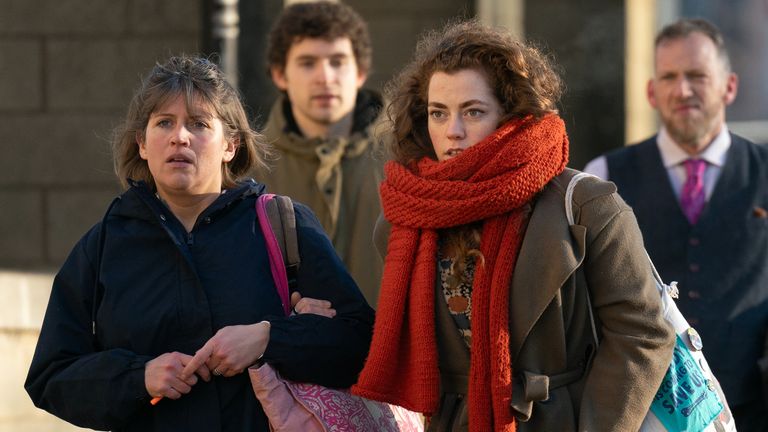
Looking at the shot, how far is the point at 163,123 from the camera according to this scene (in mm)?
3961

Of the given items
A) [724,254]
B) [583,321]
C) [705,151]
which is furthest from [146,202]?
[705,151]

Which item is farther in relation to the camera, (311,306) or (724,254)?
(724,254)

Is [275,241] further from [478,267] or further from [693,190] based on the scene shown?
[693,190]

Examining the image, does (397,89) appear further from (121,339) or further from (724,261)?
(724,261)

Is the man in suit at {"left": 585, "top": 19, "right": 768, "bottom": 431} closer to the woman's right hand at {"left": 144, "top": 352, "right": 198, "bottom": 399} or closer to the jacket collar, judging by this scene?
the jacket collar

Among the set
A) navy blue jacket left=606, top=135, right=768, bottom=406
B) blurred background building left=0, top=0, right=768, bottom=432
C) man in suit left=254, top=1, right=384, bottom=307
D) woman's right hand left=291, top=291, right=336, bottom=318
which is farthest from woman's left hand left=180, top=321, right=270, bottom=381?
blurred background building left=0, top=0, right=768, bottom=432

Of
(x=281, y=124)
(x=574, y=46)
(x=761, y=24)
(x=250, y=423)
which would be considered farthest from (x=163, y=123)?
(x=761, y=24)

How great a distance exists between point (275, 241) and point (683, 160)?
2314 millimetres

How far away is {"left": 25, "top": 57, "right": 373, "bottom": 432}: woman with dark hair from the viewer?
3.76 m

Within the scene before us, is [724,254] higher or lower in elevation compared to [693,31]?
lower

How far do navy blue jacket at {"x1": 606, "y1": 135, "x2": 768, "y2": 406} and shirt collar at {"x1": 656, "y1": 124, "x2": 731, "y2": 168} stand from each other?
0.03 meters

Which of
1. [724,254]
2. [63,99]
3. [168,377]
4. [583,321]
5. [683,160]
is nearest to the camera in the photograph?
[168,377]

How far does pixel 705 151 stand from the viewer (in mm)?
5703

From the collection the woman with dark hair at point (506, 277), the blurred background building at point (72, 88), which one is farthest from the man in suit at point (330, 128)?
the woman with dark hair at point (506, 277)
